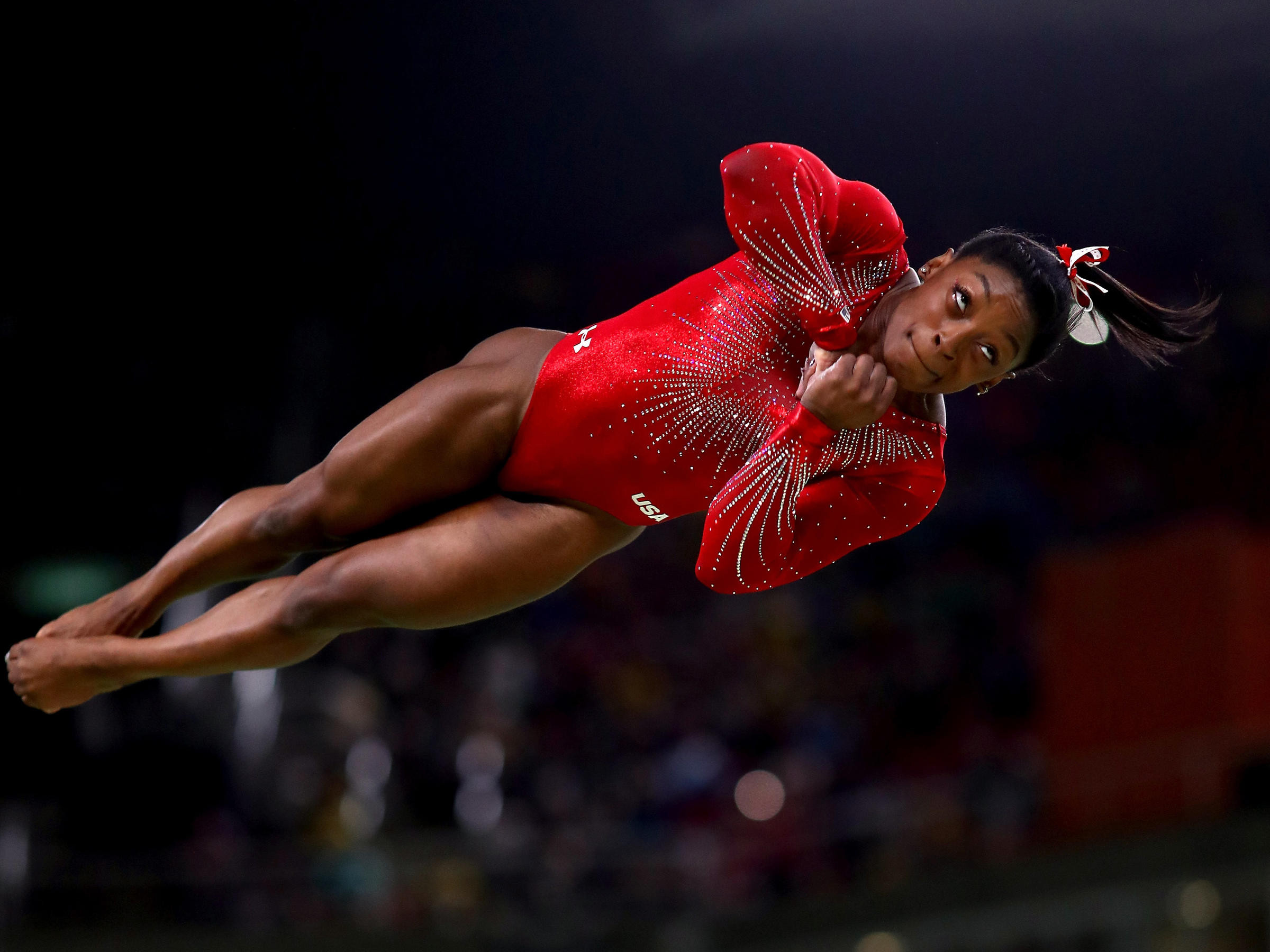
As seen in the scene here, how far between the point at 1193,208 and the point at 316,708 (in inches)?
152

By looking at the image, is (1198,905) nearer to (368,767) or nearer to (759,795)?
(759,795)

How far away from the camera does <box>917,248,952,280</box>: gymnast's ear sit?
241 centimetres

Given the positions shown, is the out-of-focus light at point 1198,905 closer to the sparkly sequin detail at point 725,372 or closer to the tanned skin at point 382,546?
the tanned skin at point 382,546

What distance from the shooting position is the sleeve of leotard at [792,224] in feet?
7.61

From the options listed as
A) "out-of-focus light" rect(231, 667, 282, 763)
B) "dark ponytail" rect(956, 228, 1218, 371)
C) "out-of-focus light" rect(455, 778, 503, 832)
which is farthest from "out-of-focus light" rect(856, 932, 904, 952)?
"dark ponytail" rect(956, 228, 1218, 371)

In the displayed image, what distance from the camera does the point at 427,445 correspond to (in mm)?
2568

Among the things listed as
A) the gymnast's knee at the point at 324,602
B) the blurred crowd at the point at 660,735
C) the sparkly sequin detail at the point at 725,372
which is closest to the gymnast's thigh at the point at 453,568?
the gymnast's knee at the point at 324,602

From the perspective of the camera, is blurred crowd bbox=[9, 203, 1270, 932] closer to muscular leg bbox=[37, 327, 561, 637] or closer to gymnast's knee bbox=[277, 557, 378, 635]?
muscular leg bbox=[37, 327, 561, 637]

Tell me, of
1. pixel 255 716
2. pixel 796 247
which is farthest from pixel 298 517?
Result: pixel 255 716

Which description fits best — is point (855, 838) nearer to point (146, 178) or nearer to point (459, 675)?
point (459, 675)

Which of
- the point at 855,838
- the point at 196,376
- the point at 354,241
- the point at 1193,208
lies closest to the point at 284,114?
the point at 354,241

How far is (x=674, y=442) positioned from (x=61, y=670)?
127 cm

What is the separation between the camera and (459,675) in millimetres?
6277

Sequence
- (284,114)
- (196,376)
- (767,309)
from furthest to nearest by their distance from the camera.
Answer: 1. (196,376)
2. (284,114)
3. (767,309)
